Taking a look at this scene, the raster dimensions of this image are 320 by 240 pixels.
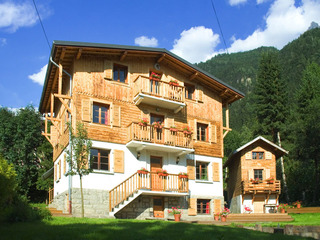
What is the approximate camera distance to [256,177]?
106 feet

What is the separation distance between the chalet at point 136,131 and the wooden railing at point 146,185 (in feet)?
0.17

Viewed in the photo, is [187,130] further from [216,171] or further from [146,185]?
[146,185]

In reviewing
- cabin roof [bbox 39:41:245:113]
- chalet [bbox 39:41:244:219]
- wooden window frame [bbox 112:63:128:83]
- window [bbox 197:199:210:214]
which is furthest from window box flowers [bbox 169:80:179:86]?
window [bbox 197:199:210:214]

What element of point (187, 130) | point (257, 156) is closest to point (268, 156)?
point (257, 156)

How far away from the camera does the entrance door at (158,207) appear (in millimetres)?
22688

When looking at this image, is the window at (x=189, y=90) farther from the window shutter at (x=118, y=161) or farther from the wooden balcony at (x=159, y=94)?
the window shutter at (x=118, y=161)

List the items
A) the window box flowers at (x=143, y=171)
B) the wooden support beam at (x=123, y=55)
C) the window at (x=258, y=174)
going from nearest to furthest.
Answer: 1. the window box flowers at (x=143, y=171)
2. the wooden support beam at (x=123, y=55)
3. the window at (x=258, y=174)

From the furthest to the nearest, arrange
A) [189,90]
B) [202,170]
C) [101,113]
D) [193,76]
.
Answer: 1. [189,90]
2. [193,76]
3. [202,170]
4. [101,113]

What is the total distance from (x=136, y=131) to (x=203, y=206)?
6.84 metres

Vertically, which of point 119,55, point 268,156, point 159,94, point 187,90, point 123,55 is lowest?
point 268,156

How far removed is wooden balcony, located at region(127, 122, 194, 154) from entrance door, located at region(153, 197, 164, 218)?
2823mm

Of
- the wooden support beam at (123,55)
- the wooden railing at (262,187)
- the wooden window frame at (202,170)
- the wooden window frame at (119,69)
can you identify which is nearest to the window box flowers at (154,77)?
the wooden window frame at (119,69)

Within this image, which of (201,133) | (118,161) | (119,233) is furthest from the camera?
(201,133)

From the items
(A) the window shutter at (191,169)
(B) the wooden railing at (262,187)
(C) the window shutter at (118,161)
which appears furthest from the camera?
(B) the wooden railing at (262,187)
